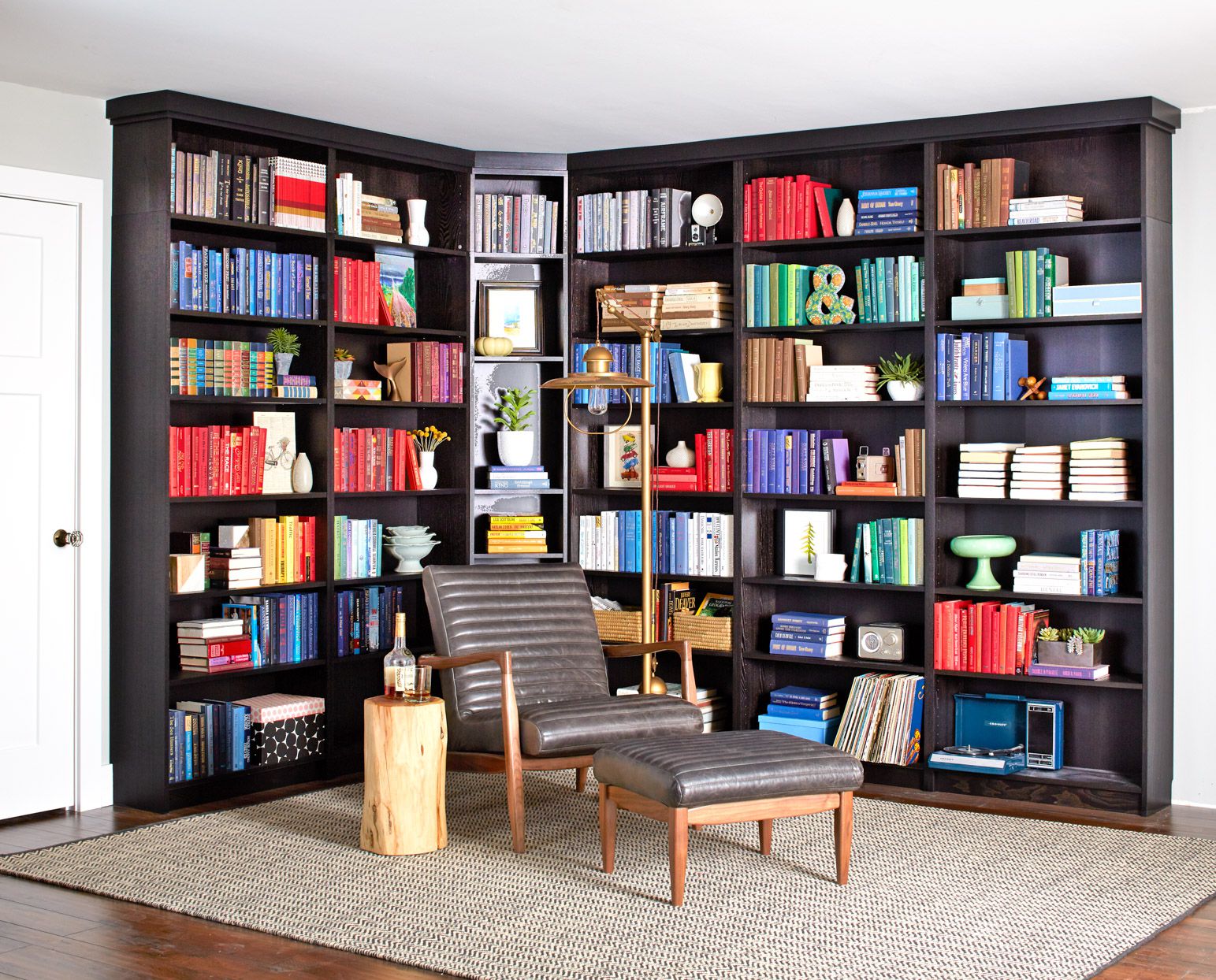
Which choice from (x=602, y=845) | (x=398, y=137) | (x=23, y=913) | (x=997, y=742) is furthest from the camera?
(x=398, y=137)

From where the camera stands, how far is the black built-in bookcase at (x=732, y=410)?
5.02m

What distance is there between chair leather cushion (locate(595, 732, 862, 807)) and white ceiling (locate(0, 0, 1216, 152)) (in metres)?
2.17

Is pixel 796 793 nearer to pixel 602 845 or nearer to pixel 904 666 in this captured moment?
pixel 602 845

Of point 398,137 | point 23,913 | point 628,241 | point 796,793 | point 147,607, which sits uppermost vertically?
point 398,137

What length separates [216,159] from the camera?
5180 millimetres

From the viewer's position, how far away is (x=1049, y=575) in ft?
16.9

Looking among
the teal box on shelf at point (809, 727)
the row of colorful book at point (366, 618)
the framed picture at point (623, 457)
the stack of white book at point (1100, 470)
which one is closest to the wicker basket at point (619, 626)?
the framed picture at point (623, 457)

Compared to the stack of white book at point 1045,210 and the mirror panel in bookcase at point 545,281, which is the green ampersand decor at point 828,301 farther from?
the mirror panel in bookcase at point 545,281

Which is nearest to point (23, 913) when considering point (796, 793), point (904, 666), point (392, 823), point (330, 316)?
point (392, 823)

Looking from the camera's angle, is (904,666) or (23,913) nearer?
(23,913)

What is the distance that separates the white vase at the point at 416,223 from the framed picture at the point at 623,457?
3.86 feet

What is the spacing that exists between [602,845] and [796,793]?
0.67 m

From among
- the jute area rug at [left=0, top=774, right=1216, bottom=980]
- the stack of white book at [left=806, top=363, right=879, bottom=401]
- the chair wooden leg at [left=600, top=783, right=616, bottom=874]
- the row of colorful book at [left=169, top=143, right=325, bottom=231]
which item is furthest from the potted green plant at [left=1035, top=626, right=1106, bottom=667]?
the row of colorful book at [left=169, top=143, right=325, bottom=231]

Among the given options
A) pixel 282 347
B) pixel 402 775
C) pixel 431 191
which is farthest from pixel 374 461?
pixel 402 775
